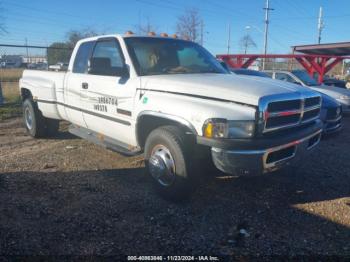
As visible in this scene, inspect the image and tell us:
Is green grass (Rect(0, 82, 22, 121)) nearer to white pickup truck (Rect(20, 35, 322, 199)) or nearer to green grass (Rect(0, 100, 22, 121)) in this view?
green grass (Rect(0, 100, 22, 121))

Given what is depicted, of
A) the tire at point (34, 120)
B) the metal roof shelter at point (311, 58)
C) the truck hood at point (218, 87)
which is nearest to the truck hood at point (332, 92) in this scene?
the metal roof shelter at point (311, 58)

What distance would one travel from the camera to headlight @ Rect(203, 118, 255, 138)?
11.0ft

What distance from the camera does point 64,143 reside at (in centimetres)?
671

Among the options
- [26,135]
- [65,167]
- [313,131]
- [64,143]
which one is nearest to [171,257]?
[313,131]

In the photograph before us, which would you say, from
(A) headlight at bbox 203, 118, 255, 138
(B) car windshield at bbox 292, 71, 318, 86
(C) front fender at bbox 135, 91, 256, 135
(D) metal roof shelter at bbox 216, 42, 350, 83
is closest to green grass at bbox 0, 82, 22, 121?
(C) front fender at bbox 135, 91, 256, 135

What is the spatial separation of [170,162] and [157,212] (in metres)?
0.58

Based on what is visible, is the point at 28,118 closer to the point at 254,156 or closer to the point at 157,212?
the point at 157,212

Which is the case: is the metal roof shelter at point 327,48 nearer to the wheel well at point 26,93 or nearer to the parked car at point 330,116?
the parked car at point 330,116

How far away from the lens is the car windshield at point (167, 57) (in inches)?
177

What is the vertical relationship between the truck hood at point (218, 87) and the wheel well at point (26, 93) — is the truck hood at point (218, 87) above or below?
above

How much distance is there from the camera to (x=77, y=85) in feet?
17.4

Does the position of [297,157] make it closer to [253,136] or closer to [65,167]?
[253,136]

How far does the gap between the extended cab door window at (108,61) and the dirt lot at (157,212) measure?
4.86 feet

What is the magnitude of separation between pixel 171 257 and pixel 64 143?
4415 millimetres
